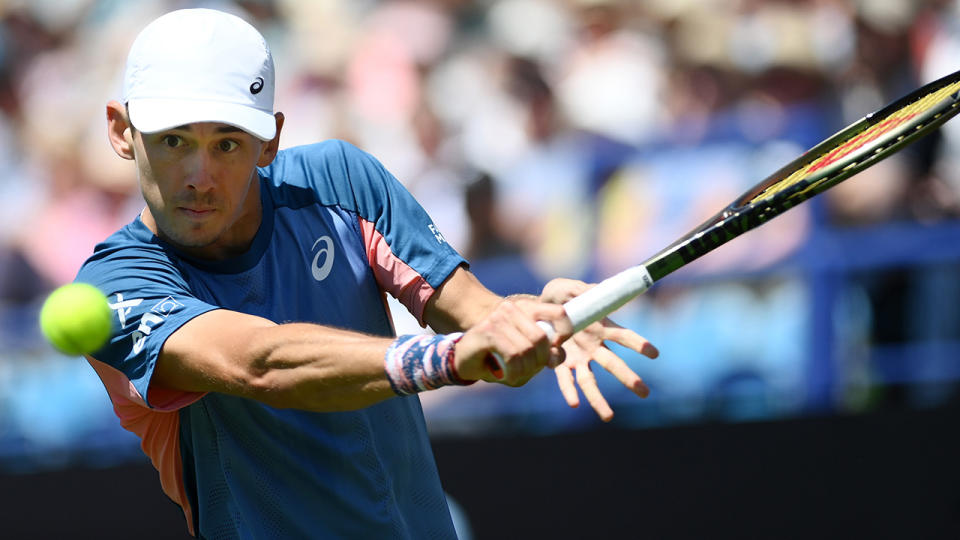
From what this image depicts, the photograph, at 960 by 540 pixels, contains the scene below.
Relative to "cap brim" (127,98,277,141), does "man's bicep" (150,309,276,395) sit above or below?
below

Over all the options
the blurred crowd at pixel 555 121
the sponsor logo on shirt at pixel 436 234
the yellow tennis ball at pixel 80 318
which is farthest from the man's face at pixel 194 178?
the blurred crowd at pixel 555 121

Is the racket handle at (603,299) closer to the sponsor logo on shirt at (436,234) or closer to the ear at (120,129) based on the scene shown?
the sponsor logo on shirt at (436,234)

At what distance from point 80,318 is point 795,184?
1.77m

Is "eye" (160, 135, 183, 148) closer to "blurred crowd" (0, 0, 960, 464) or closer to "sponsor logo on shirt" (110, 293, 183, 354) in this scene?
"sponsor logo on shirt" (110, 293, 183, 354)

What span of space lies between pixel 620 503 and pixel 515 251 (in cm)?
207

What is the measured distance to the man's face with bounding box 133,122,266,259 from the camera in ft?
9.18

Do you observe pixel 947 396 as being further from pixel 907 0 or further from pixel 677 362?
pixel 907 0

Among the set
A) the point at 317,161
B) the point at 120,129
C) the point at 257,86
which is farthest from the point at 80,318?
the point at 317,161

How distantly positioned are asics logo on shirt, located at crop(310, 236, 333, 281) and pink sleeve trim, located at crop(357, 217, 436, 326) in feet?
0.38

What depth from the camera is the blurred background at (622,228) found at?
5438mm

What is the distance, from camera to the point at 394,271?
10.4ft

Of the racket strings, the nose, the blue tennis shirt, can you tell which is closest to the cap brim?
the nose

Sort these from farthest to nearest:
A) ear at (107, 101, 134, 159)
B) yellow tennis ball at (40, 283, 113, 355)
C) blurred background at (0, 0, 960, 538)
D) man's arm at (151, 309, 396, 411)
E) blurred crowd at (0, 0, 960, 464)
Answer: blurred crowd at (0, 0, 960, 464) < blurred background at (0, 0, 960, 538) < ear at (107, 101, 134, 159) < yellow tennis ball at (40, 283, 113, 355) < man's arm at (151, 309, 396, 411)

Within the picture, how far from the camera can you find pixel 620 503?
5.45 metres
